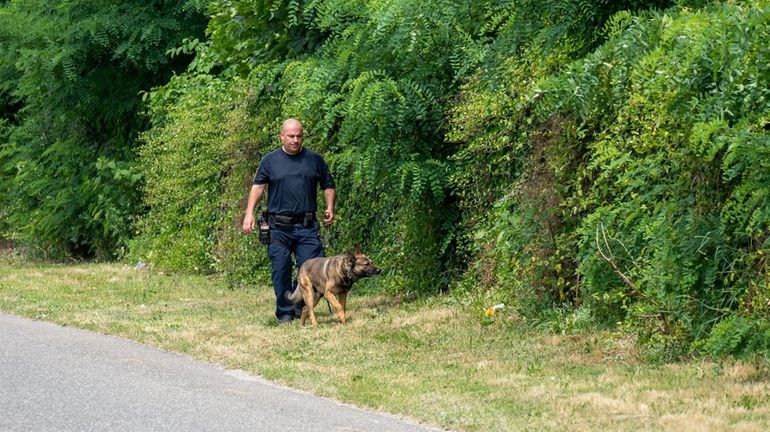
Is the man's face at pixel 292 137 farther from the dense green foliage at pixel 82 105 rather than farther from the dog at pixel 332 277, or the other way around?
the dense green foliage at pixel 82 105

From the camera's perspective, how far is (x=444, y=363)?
10883 mm

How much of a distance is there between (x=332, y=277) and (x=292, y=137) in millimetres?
1576

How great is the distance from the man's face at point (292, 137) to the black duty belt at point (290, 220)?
2.25 feet

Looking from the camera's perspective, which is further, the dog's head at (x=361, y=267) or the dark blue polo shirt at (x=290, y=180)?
the dark blue polo shirt at (x=290, y=180)

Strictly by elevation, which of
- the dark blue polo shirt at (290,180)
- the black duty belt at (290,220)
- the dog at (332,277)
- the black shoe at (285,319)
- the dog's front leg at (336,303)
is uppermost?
the dark blue polo shirt at (290,180)

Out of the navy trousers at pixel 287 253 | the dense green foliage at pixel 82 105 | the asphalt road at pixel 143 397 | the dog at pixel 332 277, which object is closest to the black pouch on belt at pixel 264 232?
the navy trousers at pixel 287 253

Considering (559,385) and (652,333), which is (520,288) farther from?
(559,385)

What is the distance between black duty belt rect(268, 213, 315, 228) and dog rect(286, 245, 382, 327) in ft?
1.59

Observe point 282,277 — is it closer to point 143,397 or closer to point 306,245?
point 306,245

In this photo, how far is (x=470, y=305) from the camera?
1373 centimetres

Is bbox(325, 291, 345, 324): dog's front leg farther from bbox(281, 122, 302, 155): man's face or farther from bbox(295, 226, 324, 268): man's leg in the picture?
bbox(281, 122, 302, 155): man's face

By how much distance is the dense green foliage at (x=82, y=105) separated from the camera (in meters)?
23.5

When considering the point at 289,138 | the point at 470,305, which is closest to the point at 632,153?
the point at 470,305

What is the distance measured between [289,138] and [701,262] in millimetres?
5441
